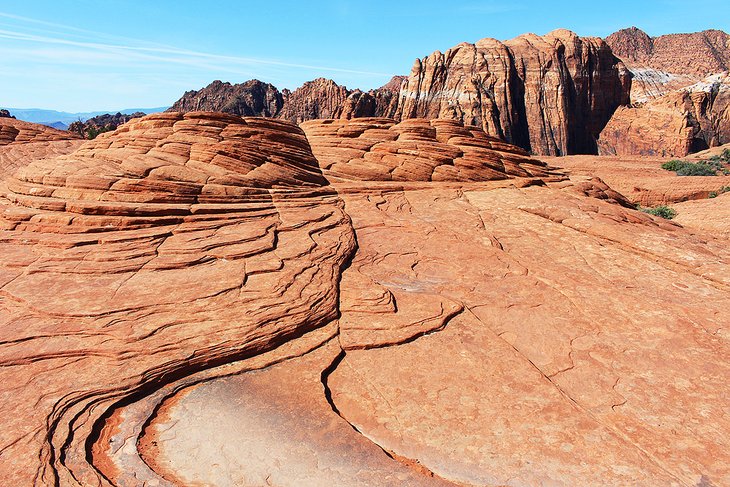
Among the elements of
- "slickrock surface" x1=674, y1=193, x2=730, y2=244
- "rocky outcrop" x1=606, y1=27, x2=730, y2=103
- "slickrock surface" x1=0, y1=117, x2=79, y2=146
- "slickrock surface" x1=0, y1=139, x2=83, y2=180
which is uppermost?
"rocky outcrop" x1=606, y1=27, x2=730, y2=103

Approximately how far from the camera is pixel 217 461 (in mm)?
5180

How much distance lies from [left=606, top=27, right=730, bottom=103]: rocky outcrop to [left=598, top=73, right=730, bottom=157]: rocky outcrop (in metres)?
20.0

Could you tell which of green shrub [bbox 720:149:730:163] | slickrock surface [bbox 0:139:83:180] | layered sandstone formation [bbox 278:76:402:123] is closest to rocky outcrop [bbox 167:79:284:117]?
layered sandstone formation [bbox 278:76:402:123]

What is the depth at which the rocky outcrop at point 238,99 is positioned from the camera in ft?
366

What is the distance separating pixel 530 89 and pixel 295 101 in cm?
5643

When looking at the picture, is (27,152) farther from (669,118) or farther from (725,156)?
(669,118)

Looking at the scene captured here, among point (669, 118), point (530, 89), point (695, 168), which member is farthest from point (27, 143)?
point (669, 118)

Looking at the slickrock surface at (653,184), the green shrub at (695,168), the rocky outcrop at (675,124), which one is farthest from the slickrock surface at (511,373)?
A: the rocky outcrop at (675,124)

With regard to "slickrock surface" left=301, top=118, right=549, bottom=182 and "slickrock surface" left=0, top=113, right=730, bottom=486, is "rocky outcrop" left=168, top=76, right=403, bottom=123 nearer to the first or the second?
"slickrock surface" left=301, top=118, right=549, bottom=182

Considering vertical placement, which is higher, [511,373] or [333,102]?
[333,102]

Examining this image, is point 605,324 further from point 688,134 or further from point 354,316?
point 688,134

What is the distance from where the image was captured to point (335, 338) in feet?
25.9

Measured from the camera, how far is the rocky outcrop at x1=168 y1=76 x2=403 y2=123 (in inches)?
3268

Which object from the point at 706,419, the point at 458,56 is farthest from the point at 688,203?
the point at 458,56
